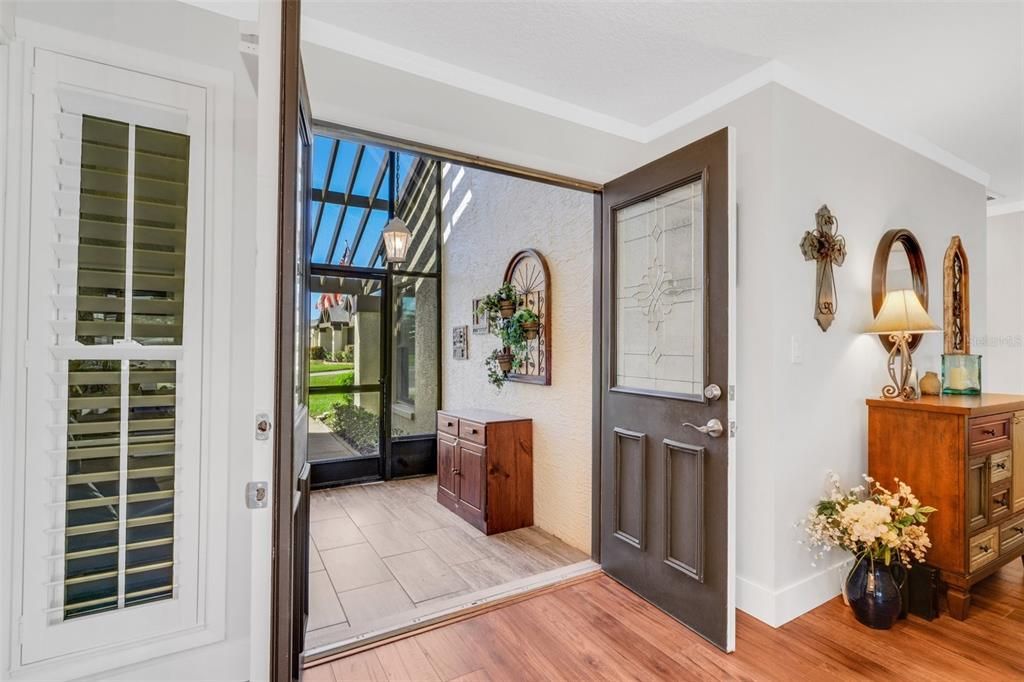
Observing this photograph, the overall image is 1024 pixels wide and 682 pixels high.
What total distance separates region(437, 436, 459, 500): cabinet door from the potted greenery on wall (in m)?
0.62

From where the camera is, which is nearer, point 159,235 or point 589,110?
point 159,235

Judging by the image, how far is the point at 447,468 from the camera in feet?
13.1

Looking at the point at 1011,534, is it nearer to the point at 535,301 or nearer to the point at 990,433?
the point at 990,433

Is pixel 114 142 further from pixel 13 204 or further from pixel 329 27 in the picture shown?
pixel 329 27

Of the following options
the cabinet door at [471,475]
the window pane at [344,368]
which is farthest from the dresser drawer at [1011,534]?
the window pane at [344,368]

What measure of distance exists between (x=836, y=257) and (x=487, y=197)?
112 inches

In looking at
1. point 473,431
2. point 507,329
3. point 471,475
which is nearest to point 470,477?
point 471,475

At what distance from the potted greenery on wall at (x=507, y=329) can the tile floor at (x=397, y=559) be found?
1.17 metres

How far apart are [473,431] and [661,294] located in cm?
180

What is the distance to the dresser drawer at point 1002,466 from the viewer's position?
7.79 ft

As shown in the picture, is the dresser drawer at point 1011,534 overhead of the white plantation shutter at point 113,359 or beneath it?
beneath

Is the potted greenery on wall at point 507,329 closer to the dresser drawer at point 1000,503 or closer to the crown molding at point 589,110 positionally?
the crown molding at point 589,110

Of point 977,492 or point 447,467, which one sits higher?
point 977,492

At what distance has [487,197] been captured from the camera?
14.6ft
